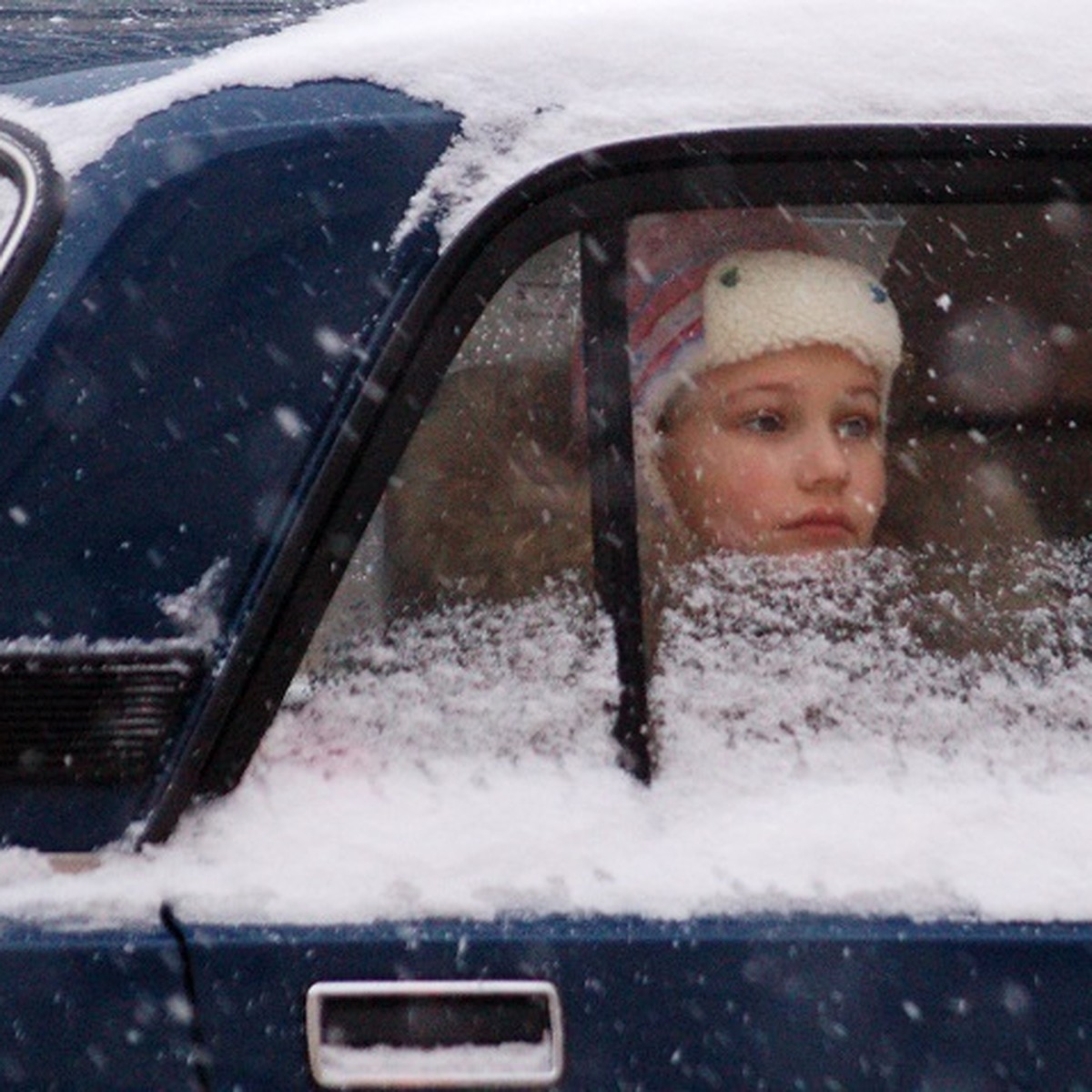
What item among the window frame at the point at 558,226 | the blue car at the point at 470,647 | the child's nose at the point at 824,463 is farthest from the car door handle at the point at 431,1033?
the child's nose at the point at 824,463

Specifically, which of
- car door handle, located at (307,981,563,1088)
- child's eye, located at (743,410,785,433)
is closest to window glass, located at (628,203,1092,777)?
child's eye, located at (743,410,785,433)

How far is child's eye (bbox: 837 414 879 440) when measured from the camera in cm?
182

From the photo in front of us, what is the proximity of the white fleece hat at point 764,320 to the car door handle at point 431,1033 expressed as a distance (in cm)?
53

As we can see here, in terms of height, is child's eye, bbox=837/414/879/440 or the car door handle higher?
child's eye, bbox=837/414/879/440

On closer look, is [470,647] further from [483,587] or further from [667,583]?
[667,583]

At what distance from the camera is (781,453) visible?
71.7 inches

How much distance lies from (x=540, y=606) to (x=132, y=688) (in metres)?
0.37

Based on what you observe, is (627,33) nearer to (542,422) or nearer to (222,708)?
(542,422)

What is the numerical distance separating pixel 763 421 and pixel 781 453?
0.04m

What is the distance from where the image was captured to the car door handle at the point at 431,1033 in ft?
4.24

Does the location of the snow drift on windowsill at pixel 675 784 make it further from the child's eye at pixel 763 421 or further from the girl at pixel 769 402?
the child's eye at pixel 763 421

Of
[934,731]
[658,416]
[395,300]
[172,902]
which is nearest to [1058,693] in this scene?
[934,731]

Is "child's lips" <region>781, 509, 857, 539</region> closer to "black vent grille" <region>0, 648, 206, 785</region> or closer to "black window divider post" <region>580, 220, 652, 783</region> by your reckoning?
"black window divider post" <region>580, 220, 652, 783</region>

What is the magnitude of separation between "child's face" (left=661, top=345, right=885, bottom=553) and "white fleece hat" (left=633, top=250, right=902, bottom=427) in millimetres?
20
